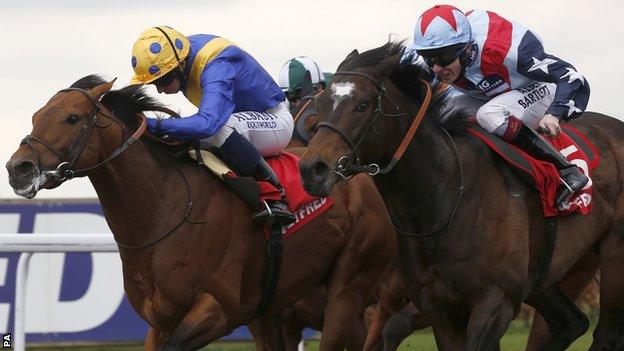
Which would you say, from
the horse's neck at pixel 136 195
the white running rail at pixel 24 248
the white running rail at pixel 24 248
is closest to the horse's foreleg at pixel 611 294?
the horse's neck at pixel 136 195

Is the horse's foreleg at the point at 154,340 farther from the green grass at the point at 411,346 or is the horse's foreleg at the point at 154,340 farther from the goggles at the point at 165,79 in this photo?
the green grass at the point at 411,346

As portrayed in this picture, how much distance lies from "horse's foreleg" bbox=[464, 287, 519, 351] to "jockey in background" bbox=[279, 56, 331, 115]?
2.60 metres

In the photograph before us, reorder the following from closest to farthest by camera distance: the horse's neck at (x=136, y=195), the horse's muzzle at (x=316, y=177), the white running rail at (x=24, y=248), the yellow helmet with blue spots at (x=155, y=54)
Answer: the horse's muzzle at (x=316, y=177), the horse's neck at (x=136, y=195), the yellow helmet with blue spots at (x=155, y=54), the white running rail at (x=24, y=248)

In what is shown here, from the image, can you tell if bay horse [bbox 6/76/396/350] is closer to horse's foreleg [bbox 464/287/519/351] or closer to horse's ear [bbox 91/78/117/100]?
horse's ear [bbox 91/78/117/100]

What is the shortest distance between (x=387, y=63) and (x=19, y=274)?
2236mm

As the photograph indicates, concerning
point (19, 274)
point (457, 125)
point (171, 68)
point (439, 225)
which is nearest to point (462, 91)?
point (457, 125)

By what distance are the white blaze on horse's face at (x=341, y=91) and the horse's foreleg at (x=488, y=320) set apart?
1032 mm

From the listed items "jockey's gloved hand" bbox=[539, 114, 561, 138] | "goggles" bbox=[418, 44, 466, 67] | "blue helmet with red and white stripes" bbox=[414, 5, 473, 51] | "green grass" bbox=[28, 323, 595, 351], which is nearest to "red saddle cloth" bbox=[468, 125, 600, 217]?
"jockey's gloved hand" bbox=[539, 114, 561, 138]

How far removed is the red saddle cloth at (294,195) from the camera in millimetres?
7078

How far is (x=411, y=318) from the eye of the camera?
7742mm

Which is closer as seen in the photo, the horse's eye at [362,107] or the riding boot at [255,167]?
the horse's eye at [362,107]

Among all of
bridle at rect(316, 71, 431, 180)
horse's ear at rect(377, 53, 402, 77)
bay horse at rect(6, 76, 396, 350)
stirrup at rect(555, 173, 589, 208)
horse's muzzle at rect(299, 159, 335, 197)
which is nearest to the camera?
horse's muzzle at rect(299, 159, 335, 197)

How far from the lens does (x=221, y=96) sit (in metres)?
6.72

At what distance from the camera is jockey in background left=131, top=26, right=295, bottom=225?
6.68 m
